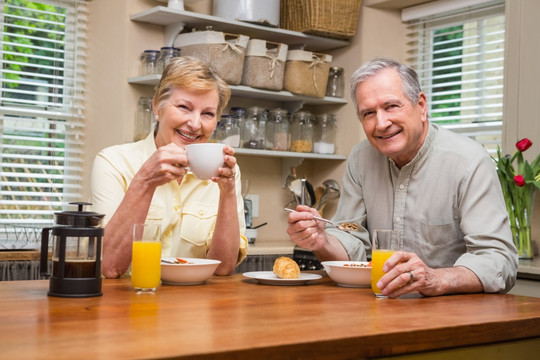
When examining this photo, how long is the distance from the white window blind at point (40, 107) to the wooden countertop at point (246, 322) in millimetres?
1985

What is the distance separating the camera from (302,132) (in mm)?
4188

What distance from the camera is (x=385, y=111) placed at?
219cm

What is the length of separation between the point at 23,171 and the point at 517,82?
2.54 metres

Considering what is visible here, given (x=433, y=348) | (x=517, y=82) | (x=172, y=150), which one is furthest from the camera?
(x=517, y=82)

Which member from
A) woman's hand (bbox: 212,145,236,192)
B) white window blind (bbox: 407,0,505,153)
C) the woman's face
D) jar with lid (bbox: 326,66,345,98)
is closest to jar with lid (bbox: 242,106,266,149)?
jar with lid (bbox: 326,66,345,98)

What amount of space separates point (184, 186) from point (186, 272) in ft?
1.79

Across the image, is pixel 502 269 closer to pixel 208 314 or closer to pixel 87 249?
pixel 208 314

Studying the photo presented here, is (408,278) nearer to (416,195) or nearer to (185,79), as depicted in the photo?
(416,195)

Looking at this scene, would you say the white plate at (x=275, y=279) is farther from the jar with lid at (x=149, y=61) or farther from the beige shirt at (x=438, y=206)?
the jar with lid at (x=149, y=61)

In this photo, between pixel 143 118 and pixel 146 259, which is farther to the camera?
pixel 143 118

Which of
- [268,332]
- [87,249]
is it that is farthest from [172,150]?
[268,332]

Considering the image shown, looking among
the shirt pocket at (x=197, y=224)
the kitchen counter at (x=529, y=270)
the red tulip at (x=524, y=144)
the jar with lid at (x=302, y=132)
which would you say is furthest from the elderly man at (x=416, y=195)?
the jar with lid at (x=302, y=132)

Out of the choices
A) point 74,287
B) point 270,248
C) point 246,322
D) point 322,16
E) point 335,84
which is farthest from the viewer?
point 335,84

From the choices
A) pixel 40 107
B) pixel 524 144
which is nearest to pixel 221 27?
pixel 40 107
